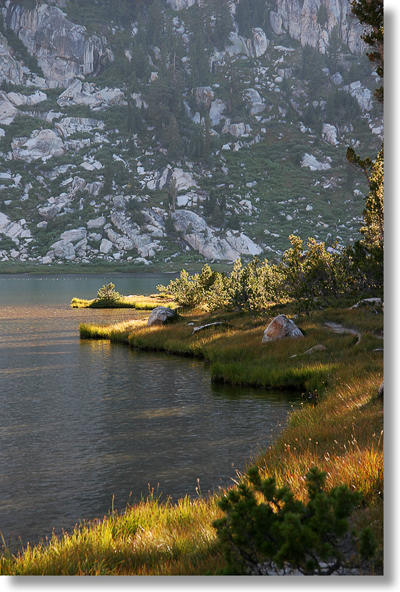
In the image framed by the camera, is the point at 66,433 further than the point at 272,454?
Yes

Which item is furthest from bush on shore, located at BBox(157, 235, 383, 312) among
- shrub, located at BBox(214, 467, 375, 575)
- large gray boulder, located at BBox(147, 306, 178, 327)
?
shrub, located at BBox(214, 467, 375, 575)

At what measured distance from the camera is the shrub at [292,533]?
562cm

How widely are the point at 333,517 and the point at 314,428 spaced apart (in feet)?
29.0

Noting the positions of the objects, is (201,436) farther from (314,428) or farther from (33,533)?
(33,533)

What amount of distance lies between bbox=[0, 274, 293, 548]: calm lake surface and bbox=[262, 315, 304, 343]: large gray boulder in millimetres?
4302

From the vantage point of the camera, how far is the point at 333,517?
5.72 metres

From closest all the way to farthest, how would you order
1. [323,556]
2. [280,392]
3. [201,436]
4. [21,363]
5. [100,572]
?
[323,556]
[100,572]
[201,436]
[280,392]
[21,363]

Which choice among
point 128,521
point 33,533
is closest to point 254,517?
point 128,521

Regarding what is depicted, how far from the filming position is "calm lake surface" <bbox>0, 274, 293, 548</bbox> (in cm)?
1408

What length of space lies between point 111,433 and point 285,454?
8430 millimetres

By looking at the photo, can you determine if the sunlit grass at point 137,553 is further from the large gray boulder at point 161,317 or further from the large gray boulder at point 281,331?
the large gray boulder at point 161,317

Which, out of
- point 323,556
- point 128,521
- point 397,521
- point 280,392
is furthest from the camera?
point 280,392

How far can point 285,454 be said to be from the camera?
13.1 metres

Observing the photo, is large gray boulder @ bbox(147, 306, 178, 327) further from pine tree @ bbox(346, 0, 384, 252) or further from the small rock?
the small rock
